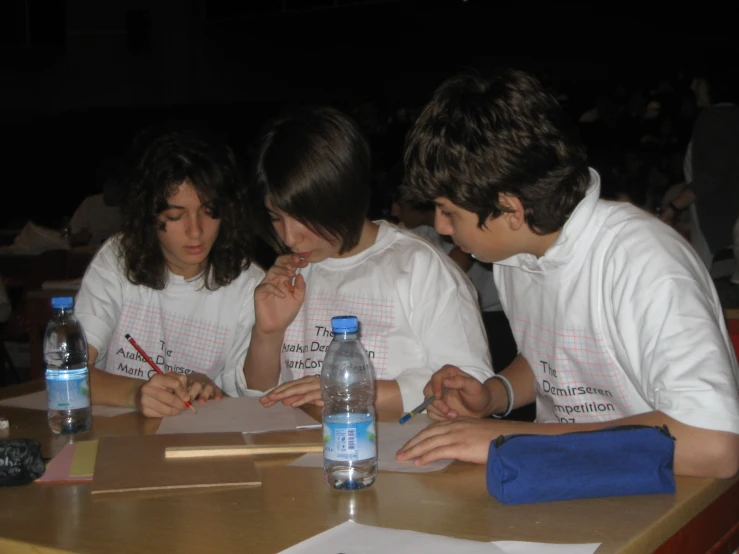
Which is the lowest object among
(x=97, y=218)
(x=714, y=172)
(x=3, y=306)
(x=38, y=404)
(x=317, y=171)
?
(x=3, y=306)

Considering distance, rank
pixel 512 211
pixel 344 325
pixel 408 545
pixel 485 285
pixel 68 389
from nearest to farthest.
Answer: pixel 408 545 < pixel 344 325 < pixel 512 211 < pixel 68 389 < pixel 485 285

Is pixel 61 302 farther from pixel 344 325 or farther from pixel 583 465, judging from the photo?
pixel 583 465

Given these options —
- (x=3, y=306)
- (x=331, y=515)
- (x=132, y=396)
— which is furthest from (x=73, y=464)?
(x=3, y=306)

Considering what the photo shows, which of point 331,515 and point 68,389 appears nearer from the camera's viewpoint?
point 331,515

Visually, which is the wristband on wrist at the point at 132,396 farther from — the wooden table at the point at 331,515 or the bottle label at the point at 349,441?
the bottle label at the point at 349,441

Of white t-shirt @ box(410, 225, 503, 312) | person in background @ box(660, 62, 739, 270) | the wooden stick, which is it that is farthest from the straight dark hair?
person in background @ box(660, 62, 739, 270)

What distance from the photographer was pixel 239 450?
1.35 m

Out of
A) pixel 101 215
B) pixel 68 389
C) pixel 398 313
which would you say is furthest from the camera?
pixel 101 215

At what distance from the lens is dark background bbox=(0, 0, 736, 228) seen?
899cm

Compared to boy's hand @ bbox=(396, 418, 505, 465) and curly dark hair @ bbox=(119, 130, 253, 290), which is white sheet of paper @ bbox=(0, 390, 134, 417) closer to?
curly dark hair @ bbox=(119, 130, 253, 290)

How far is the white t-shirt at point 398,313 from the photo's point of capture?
5.65 ft

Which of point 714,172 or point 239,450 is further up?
point 714,172

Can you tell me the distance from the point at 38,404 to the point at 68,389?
0.28 meters

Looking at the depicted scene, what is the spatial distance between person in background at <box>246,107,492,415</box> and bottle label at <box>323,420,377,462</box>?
455 mm
